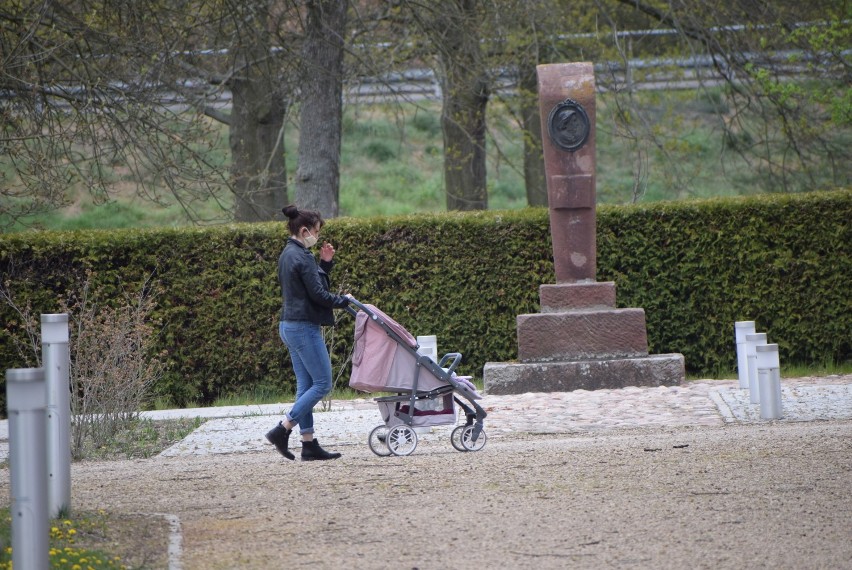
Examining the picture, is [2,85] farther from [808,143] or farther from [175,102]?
[808,143]

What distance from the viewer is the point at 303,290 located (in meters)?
7.18

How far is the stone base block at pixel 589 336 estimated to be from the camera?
11250mm

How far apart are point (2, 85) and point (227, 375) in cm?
421

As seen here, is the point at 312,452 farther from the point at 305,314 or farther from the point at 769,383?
the point at 769,383

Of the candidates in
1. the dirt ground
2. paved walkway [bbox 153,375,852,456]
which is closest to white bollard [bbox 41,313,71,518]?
the dirt ground

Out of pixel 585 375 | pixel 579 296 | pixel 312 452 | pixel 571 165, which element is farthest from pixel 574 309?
pixel 312 452

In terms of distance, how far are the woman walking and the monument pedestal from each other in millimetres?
4045

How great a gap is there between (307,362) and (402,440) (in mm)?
918

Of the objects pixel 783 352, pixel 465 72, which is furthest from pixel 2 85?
pixel 783 352

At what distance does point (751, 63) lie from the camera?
15.9 m

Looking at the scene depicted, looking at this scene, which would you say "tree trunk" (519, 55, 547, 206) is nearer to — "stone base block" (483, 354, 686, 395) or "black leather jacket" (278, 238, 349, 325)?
"stone base block" (483, 354, 686, 395)

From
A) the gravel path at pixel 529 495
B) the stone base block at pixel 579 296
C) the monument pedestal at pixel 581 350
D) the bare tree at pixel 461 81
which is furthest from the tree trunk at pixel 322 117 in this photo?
the gravel path at pixel 529 495

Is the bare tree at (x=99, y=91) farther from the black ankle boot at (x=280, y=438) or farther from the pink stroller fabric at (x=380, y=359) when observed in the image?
the black ankle boot at (x=280, y=438)

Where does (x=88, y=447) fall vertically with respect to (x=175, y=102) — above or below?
below
